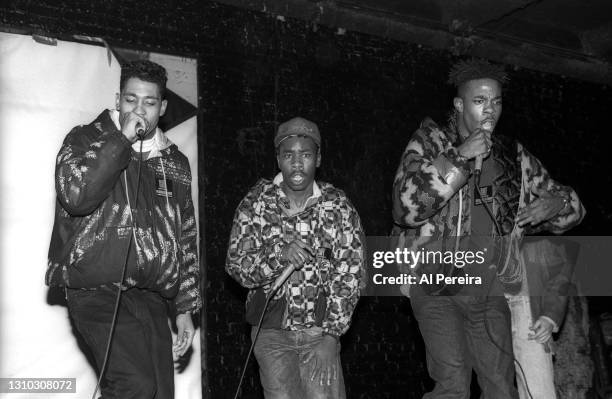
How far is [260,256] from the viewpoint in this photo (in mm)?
3422

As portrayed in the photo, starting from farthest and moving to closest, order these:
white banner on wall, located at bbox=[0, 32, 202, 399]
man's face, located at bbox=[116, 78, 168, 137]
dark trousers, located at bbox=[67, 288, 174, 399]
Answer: white banner on wall, located at bbox=[0, 32, 202, 399] → man's face, located at bbox=[116, 78, 168, 137] → dark trousers, located at bbox=[67, 288, 174, 399]

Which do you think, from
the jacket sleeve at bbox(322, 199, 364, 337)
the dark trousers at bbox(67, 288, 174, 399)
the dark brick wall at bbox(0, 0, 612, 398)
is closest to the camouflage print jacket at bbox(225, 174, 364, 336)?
the jacket sleeve at bbox(322, 199, 364, 337)

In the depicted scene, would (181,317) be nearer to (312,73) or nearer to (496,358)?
(496,358)

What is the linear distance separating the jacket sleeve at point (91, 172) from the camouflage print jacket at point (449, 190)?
4.21ft

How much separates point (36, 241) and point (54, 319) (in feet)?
1.51

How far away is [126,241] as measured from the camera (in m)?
2.93

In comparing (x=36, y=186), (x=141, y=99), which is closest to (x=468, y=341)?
(x=141, y=99)

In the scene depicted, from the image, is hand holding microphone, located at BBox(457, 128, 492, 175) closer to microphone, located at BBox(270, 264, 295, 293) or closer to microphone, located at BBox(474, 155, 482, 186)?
microphone, located at BBox(474, 155, 482, 186)

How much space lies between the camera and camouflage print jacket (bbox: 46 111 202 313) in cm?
284

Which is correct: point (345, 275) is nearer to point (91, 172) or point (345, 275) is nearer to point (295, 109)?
point (91, 172)

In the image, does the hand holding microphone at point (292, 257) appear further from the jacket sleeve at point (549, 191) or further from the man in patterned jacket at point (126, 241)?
the jacket sleeve at point (549, 191)

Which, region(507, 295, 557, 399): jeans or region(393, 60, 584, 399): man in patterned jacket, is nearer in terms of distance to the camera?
region(393, 60, 584, 399): man in patterned jacket

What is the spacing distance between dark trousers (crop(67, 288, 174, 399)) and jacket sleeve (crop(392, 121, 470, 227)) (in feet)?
3.84

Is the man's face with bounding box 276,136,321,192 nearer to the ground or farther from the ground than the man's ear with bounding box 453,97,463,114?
nearer to the ground
